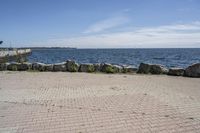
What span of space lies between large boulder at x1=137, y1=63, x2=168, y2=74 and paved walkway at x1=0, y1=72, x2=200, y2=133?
167 inches

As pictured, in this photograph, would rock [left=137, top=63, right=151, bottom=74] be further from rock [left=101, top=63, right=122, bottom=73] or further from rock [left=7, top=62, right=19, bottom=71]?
rock [left=7, top=62, right=19, bottom=71]

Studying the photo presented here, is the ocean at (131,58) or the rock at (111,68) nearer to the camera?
the rock at (111,68)

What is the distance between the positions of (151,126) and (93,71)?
9.87m

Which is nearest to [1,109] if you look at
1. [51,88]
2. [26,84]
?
[51,88]

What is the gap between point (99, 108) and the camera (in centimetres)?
681

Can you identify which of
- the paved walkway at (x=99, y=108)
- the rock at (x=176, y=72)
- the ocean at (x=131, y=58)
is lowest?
the ocean at (x=131, y=58)

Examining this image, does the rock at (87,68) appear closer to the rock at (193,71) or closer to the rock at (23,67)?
the rock at (23,67)

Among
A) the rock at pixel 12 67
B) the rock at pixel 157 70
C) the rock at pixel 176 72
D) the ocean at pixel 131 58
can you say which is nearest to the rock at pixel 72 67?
the rock at pixel 12 67

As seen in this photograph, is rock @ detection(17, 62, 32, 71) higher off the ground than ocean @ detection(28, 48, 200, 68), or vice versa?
rock @ detection(17, 62, 32, 71)

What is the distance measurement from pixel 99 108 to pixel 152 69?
28.0 ft

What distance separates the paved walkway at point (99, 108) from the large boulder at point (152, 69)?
425 centimetres

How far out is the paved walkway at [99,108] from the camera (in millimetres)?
5418

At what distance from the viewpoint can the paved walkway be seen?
542 cm

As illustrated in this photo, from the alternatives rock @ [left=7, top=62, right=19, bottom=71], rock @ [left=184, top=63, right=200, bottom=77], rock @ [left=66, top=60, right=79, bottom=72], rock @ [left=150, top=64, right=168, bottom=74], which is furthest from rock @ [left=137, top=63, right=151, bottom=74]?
rock @ [left=7, top=62, right=19, bottom=71]
